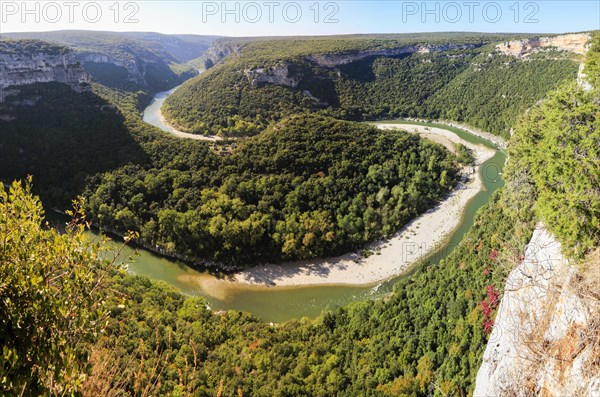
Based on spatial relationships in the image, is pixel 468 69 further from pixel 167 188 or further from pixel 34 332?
pixel 34 332

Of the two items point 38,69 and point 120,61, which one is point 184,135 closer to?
point 38,69

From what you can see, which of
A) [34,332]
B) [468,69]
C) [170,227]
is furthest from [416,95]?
[34,332]

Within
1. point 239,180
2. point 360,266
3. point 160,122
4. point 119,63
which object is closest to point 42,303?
point 360,266

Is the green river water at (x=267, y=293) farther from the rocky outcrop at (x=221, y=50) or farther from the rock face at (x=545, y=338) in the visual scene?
the rocky outcrop at (x=221, y=50)

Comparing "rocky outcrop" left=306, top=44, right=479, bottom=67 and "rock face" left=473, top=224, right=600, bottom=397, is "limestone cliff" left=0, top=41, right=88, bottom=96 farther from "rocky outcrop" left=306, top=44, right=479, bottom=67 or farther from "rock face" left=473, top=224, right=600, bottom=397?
→ "rock face" left=473, top=224, right=600, bottom=397

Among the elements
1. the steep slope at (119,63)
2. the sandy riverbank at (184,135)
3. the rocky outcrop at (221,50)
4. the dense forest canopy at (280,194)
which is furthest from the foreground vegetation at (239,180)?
the rocky outcrop at (221,50)

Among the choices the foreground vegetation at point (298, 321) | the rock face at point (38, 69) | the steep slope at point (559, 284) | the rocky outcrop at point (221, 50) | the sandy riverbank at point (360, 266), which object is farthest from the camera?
the rocky outcrop at point (221, 50)
